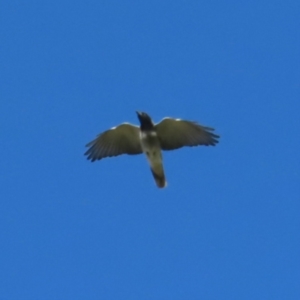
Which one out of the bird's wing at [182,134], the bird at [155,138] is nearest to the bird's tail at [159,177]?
the bird at [155,138]

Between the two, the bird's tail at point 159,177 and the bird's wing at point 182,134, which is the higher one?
the bird's wing at point 182,134

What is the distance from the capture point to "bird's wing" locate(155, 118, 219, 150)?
2992cm

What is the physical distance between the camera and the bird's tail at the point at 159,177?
98.2 feet

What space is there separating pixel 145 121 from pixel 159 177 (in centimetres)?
137

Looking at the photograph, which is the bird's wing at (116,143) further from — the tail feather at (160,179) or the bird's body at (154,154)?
the tail feather at (160,179)

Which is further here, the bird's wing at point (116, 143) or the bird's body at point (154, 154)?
the bird's wing at point (116, 143)

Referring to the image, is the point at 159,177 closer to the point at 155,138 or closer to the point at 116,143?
the point at 155,138

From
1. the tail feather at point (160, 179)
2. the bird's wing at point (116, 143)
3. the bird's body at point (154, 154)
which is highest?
the bird's wing at point (116, 143)

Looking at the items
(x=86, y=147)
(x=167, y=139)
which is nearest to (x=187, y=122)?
(x=167, y=139)

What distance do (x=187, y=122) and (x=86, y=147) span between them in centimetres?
270

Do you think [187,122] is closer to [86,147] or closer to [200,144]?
[200,144]

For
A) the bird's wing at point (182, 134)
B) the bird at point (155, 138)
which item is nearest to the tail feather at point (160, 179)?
the bird at point (155, 138)

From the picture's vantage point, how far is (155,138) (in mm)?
30125

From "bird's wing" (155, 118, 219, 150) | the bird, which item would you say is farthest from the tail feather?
"bird's wing" (155, 118, 219, 150)
